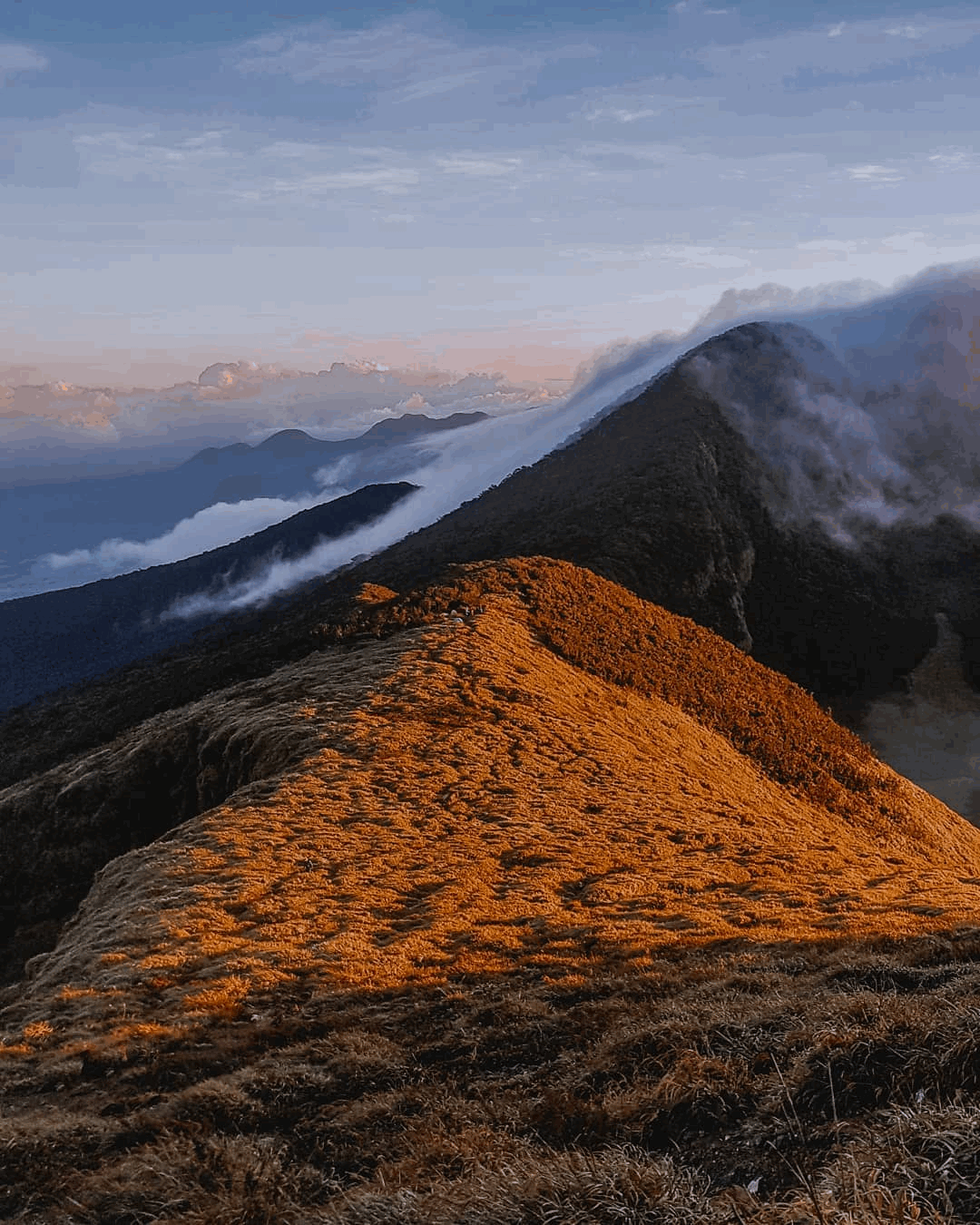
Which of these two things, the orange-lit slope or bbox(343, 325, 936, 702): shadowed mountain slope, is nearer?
the orange-lit slope

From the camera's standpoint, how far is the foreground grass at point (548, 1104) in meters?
6.08

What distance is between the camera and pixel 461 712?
3100cm

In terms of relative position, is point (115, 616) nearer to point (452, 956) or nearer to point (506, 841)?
point (506, 841)

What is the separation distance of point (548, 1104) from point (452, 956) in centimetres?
630

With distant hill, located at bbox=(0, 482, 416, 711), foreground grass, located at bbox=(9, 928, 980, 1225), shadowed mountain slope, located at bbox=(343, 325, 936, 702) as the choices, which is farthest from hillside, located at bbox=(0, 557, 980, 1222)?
distant hill, located at bbox=(0, 482, 416, 711)

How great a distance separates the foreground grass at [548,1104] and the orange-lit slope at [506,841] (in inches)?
68.2

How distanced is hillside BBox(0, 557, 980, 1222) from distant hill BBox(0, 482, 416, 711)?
417 ft

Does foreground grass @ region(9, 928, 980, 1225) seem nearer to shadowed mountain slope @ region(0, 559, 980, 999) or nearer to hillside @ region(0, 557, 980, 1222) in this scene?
hillside @ region(0, 557, 980, 1222)

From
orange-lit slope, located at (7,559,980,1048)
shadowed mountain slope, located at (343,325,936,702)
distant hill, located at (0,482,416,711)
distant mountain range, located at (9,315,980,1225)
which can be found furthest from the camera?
distant hill, located at (0,482,416,711)

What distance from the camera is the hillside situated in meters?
7.64

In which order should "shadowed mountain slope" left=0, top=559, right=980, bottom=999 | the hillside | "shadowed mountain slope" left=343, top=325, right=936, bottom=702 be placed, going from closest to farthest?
the hillside → "shadowed mountain slope" left=0, top=559, right=980, bottom=999 → "shadowed mountain slope" left=343, top=325, right=936, bottom=702

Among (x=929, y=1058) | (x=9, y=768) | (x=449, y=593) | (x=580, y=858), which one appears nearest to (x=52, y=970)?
(x=580, y=858)

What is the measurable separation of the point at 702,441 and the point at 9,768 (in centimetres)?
7543

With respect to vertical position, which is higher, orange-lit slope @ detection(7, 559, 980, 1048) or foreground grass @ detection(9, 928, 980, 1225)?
foreground grass @ detection(9, 928, 980, 1225)
